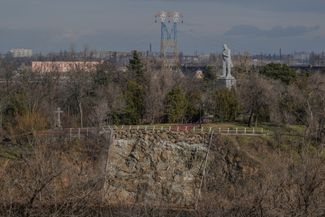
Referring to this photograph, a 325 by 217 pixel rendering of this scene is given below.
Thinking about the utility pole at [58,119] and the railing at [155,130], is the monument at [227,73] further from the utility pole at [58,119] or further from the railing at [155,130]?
the utility pole at [58,119]

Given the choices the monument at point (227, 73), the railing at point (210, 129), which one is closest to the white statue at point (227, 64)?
the monument at point (227, 73)

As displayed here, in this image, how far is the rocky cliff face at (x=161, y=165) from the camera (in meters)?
27.6

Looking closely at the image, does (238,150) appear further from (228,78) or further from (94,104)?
(228,78)

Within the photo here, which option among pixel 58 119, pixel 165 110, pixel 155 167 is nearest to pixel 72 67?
pixel 165 110

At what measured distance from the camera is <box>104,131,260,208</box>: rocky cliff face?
27.6 meters

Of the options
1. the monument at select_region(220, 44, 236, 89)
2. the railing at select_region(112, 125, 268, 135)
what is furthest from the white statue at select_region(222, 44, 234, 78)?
Result: the railing at select_region(112, 125, 268, 135)

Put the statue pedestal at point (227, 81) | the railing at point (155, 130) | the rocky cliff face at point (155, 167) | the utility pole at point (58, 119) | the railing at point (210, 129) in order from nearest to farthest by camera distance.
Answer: the rocky cliff face at point (155, 167) → the railing at point (155, 130) → the railing at point (210, 129) → the utility pole at point (58, 119) → the statue pedestal at point (227, 81)

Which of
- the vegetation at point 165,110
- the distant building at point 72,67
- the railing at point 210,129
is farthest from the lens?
the distant building at point 72,67

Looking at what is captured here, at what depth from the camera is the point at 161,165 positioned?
1235 inches

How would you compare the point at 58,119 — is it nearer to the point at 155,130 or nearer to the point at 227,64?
the point at 155,130

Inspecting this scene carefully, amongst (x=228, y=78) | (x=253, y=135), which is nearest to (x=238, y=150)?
(x=253, y=135)

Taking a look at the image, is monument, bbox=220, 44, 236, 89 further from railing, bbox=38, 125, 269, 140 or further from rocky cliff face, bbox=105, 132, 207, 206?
rocky cliff face, bbox=105, 132, 207, 206

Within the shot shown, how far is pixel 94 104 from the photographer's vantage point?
137 ft

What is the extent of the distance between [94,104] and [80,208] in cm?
2796
